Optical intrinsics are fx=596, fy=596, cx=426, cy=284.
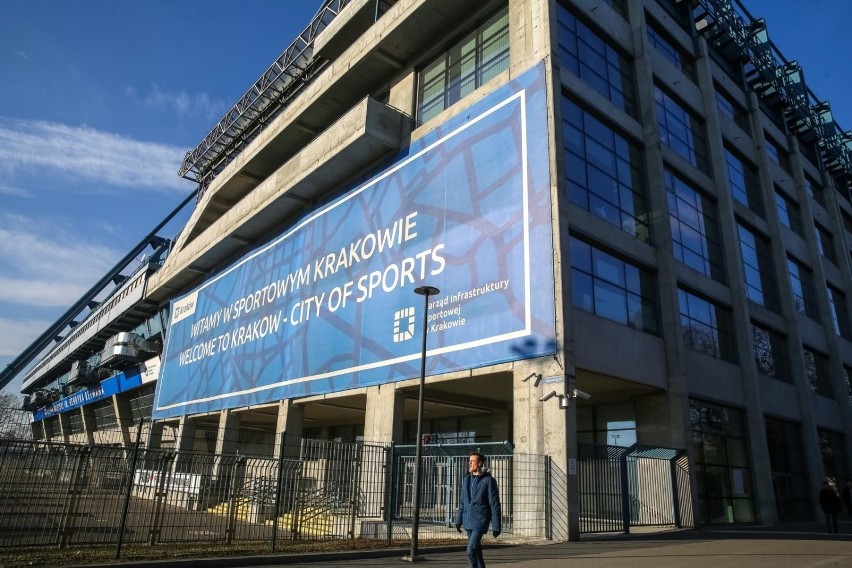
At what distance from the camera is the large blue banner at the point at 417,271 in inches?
744

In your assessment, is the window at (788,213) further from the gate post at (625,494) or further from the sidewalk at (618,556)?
the sidewalk at (618,556)

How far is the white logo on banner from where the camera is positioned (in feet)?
72.5

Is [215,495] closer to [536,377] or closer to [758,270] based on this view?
[536,377]

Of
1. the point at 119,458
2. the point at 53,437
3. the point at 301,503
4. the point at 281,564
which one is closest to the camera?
the point at 281,564

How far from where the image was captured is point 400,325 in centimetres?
2258

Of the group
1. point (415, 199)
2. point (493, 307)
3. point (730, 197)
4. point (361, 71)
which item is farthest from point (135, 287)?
point (730, 197)

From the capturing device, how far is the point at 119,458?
11156mm

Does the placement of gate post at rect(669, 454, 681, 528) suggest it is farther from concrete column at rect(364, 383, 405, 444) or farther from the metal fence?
concrete column at rect(364, 383, 405, 444)

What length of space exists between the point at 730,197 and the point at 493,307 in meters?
15.4

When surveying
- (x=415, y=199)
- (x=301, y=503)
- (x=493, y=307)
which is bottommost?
(x=301, y=503)

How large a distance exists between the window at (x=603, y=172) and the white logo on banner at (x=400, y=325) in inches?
284

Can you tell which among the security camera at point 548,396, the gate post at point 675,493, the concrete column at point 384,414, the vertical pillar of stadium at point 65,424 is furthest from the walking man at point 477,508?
the vertical pillar of stadium at point 65,424

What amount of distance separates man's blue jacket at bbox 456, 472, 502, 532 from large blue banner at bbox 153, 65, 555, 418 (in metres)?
9.36

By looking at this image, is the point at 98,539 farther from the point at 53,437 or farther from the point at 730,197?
the point at 53,437
